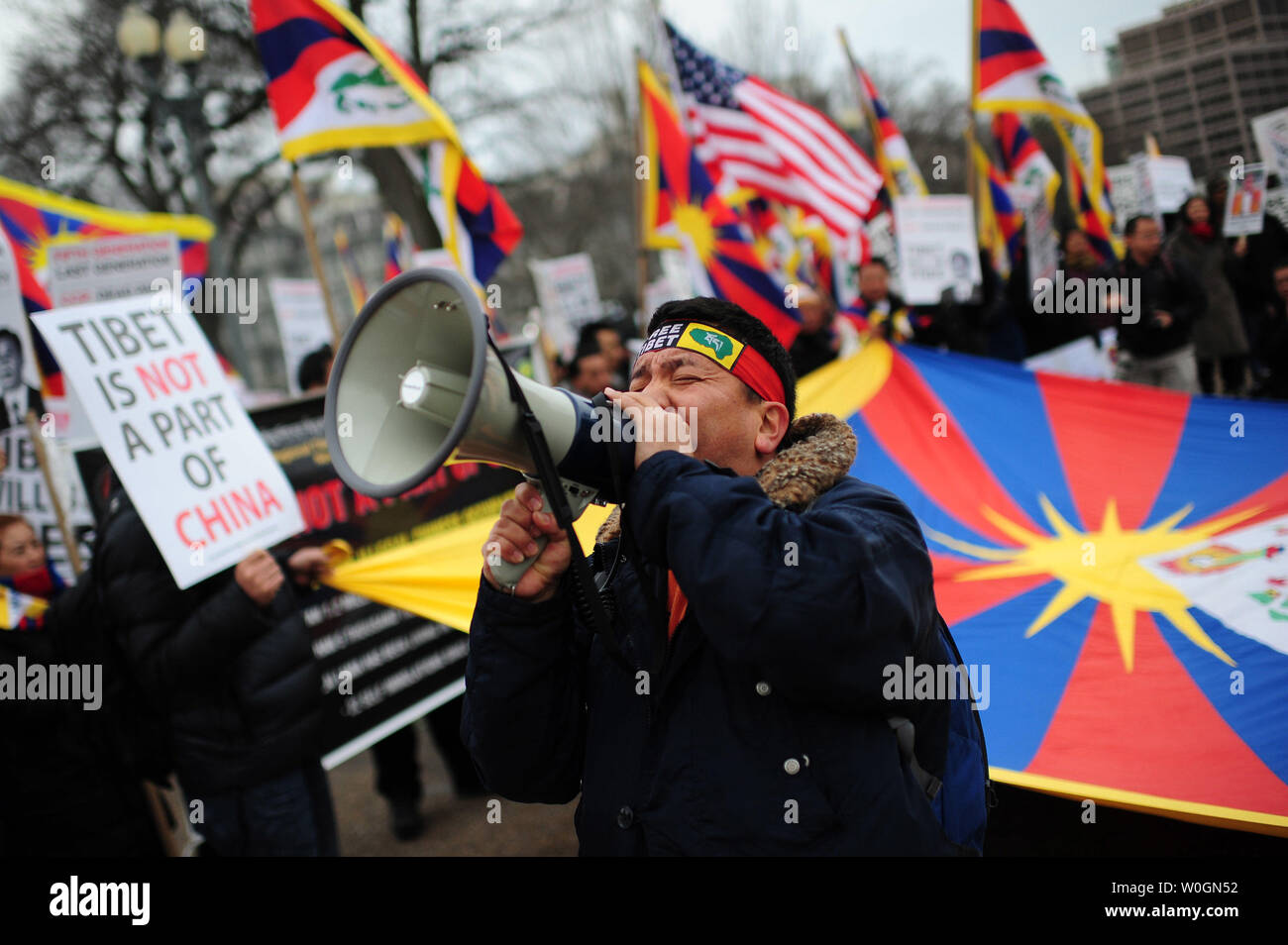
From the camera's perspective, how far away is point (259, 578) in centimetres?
289

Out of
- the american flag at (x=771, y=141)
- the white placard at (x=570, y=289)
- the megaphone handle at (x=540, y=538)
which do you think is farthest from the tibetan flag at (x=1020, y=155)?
the megaphone handle at (x=540, y=538)

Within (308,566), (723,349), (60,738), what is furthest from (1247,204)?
(60,738)

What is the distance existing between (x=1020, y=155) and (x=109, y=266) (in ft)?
24.7

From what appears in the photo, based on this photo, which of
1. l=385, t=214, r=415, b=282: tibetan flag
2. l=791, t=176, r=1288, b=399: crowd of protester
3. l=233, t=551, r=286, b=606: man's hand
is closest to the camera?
l=233, t=551, r=286, b=606: man's hand

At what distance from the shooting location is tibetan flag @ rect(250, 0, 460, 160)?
4848 millimetres

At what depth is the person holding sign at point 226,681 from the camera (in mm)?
2838

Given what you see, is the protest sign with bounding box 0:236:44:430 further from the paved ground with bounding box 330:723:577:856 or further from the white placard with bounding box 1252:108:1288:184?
the white placard with bounding box 1252:108:1288:184

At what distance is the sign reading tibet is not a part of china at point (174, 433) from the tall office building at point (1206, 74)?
9.51 meters

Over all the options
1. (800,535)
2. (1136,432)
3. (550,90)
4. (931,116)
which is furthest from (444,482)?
(931,116)

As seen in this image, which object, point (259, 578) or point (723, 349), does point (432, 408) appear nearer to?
point (723, 349)

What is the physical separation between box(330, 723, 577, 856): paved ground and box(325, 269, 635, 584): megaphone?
2.84 m

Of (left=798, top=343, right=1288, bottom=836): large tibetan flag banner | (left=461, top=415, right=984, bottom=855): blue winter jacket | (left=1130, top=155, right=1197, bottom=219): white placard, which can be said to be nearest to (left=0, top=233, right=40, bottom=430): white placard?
(left=461, top=415, right=984, bottom=855): blue winter jacket
